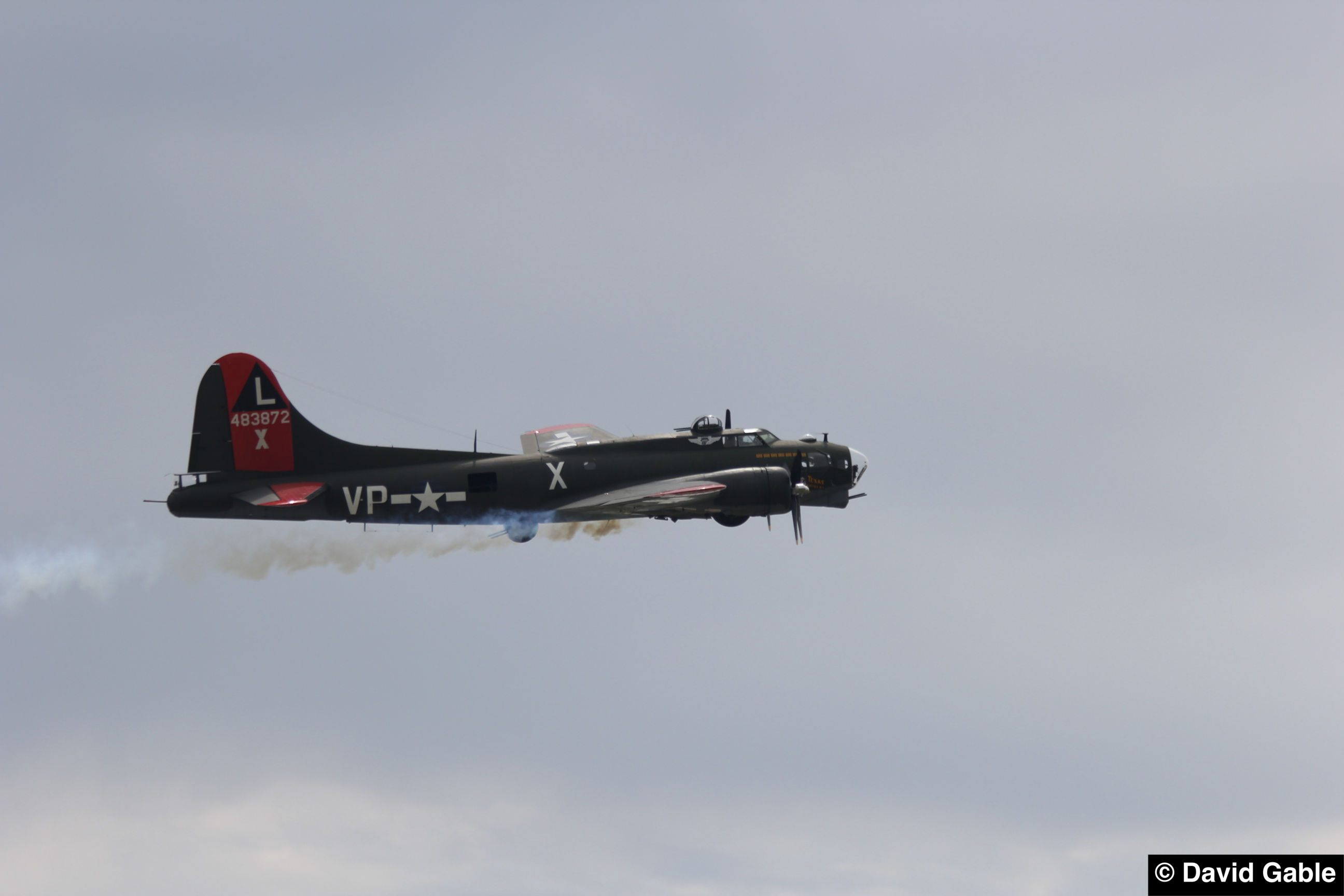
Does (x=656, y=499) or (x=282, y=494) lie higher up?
(x=656, y=499)

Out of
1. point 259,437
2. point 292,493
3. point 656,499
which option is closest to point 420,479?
point 292,493

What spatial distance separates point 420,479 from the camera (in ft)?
179

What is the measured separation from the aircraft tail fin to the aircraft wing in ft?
17.0

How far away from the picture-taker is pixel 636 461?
184ft

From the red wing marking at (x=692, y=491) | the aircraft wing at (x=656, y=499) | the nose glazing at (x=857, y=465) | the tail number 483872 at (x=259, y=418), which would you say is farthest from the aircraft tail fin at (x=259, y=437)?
the nose glazing at (x=857, y=465)

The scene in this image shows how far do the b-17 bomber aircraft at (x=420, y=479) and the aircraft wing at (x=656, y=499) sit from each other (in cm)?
5

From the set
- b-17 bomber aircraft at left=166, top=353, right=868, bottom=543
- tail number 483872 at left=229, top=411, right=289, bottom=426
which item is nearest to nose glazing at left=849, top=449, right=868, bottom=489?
b-17 bomber aircraft at left=166, top=353, right=868, bottom=543

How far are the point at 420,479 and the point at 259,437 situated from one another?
621 cm

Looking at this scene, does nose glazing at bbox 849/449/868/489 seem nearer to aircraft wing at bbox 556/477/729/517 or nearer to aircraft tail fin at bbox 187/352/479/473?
aircraft wing at bbox 556/477/729/517

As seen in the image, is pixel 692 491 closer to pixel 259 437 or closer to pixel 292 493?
pixel 292 493

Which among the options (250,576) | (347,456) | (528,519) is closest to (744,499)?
(528,519)

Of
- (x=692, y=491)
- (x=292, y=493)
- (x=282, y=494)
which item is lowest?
(x=282, y=494)

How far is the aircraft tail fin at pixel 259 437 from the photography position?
54219mm

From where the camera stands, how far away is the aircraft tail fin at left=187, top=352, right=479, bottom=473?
178 ft
